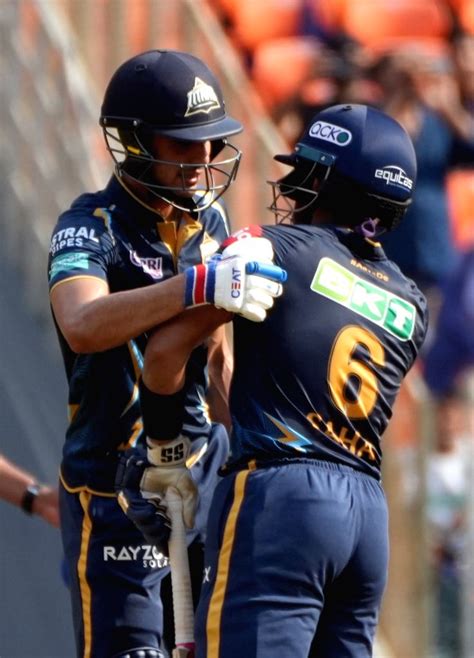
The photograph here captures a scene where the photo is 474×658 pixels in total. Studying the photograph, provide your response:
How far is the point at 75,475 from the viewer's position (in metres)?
4.28

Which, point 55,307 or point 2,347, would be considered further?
point 2,347

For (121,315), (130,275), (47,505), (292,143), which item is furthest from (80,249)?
(292,143)

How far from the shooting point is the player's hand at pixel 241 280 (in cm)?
362

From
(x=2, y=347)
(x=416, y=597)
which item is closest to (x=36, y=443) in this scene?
(x=2, y=347)

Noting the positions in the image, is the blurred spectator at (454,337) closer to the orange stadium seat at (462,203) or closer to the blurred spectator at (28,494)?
the orange stadium seat at (462,203)

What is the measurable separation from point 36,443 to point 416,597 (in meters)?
1.86

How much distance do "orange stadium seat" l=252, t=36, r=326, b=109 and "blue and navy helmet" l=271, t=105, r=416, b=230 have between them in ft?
16.0

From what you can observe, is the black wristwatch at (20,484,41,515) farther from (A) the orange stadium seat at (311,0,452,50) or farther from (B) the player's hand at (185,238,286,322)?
(A) the orange stadium seat at (311,0,452,50)

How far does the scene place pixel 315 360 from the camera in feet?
12.3

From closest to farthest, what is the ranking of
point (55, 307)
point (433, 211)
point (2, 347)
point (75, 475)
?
point (55, 307) → point (75, 475) → point (2, 347) → point (433, 211)

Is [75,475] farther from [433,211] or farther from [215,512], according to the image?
[433,211]

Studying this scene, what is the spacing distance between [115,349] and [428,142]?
478cm

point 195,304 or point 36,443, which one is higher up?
point 195,304

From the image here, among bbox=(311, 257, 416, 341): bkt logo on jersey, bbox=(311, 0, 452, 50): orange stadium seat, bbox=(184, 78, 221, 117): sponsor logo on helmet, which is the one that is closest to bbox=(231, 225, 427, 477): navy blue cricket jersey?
bbox=(311, 257, 416, 341): bkt logo on jersey
